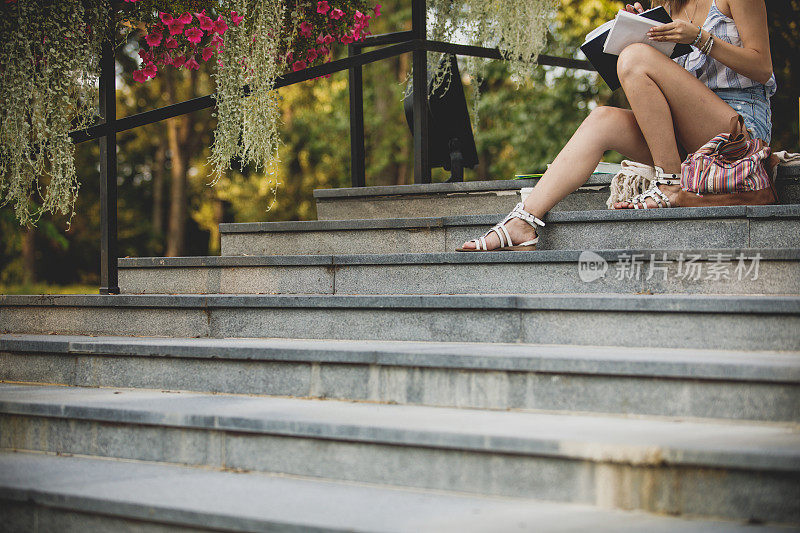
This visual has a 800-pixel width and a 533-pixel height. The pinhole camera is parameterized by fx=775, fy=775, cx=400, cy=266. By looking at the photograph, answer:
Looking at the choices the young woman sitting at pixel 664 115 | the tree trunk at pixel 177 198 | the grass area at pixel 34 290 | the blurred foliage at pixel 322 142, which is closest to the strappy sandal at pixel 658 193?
the young woman sitting at pixel 664 115

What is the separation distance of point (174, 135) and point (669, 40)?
43.2 feet

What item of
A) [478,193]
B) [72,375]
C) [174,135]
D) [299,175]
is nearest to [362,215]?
[478,193]

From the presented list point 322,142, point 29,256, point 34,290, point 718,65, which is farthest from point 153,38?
point 322,142

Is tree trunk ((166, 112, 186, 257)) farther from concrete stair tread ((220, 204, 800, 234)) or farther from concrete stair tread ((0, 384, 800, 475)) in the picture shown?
concrete stair tread ((0, 384, 800, 475))

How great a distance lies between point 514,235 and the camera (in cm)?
300

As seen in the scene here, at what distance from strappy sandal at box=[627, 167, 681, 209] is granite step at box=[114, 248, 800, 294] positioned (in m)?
0.54

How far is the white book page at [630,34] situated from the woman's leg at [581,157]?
0.84 ft

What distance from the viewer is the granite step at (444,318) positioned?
2164 mm

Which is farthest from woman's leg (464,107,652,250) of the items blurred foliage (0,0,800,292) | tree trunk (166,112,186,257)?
tree trunk (166,112,186,257)

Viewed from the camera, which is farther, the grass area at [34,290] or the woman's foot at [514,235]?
the grass area at [34,290]

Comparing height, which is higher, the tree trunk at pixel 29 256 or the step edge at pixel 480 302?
the tree trunk at pixel 29 256

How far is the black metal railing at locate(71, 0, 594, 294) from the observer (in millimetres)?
3428

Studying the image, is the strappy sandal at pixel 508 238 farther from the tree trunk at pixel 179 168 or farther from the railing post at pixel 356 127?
the tree trunk at pixel 179 168

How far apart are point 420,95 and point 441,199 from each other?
2.01 feet
